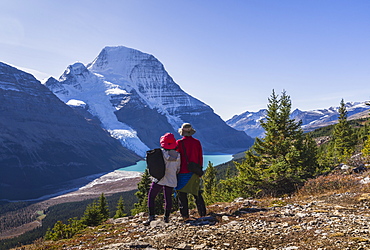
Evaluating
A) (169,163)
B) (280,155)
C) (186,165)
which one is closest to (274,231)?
(186,165)

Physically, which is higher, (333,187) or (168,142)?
(168,142)

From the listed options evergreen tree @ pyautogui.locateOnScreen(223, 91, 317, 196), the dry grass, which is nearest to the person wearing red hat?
the dry grass

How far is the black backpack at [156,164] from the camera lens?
7910 millimetres

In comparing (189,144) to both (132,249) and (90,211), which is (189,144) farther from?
(90,211)

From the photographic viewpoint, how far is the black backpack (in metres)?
7.91

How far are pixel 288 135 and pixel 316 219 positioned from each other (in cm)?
1403

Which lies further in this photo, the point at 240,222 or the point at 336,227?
the point at 240,222

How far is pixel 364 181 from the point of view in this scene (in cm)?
1088

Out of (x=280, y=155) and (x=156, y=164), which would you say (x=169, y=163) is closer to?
(x=156, y=164)

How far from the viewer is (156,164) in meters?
7.91

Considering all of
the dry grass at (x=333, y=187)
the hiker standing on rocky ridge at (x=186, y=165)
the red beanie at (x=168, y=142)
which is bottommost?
the dry grass at (x=333, y=187)

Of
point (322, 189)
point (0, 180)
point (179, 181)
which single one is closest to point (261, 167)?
point (322, 189)

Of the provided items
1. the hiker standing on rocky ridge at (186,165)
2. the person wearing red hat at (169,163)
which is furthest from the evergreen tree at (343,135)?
the person wearing red hat at (169,163)

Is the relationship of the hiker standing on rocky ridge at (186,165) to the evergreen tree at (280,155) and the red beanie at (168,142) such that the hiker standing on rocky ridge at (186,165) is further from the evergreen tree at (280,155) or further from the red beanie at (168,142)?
the evergreen tree at (280,155)
